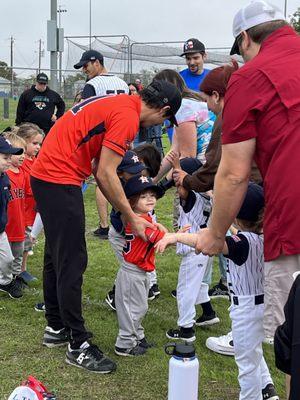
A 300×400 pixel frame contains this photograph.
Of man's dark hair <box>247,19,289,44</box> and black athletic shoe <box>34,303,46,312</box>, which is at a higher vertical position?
man's dark hair <box>247,19,289,44</box>

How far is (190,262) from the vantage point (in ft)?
13.8

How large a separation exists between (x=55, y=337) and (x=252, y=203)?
2.03m

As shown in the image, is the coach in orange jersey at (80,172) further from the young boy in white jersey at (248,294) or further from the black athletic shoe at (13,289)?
the black athletic shoe at (13,289)

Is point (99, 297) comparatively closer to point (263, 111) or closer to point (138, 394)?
point (138, 394)

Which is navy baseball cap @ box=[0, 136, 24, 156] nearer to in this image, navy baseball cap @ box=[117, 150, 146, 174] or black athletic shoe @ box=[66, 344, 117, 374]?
navy baseball cap @ box=[117, 150, 146, 174]

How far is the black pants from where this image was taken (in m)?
3.68

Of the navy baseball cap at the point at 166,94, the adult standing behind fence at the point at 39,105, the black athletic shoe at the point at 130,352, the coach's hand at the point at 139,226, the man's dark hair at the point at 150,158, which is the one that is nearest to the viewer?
the navy baseball cap at the point at 166,94

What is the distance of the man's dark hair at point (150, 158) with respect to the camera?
15.1 feet

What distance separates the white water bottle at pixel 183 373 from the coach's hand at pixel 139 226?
3.52 ft

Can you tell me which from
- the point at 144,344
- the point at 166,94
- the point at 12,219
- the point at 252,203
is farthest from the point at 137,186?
the point at 12,219

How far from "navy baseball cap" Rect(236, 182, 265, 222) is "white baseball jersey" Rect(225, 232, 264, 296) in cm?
10

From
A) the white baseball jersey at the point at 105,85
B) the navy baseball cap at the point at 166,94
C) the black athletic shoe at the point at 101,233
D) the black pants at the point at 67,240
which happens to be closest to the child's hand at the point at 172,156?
the navy baseball cap at the point at 166,94

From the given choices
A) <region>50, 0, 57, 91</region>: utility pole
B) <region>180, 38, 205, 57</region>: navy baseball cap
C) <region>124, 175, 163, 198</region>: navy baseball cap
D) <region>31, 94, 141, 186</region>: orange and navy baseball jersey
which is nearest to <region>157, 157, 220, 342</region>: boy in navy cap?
<region>124, 175, 163, 198</region>: navy baseball cap

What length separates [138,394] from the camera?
3516 millimetres
